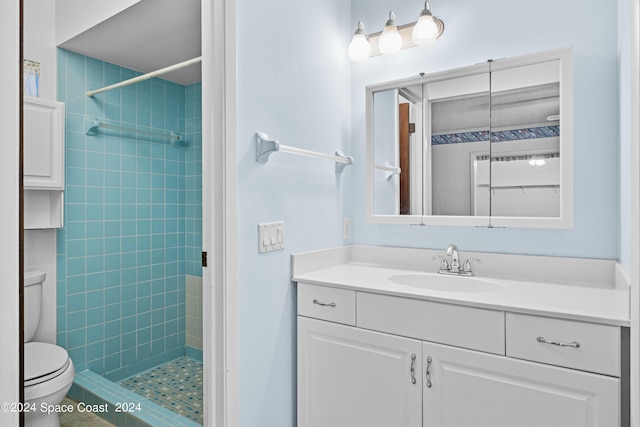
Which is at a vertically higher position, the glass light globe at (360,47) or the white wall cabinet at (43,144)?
the glass light globe at (360,47)

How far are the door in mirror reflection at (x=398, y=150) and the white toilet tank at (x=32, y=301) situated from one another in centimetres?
191

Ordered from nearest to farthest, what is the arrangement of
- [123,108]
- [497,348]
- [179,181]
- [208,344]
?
[497,348] → [208,344] → [123,108] → [179,181]

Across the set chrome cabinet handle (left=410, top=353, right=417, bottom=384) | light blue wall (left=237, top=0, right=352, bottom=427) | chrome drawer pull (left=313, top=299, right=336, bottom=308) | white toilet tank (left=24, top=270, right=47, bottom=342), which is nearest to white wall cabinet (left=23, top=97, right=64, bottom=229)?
white toilet tank (left=24, top=270, right=47, bottom=342)

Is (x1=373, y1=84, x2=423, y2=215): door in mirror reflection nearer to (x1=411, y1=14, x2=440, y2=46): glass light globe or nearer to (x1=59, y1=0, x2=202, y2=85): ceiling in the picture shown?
(x1=411, y1=14, x2=440, y2=46): glass light globe

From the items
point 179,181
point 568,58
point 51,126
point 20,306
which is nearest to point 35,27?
point 51,126

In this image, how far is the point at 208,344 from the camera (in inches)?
53.9

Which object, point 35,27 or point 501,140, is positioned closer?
point 501,140

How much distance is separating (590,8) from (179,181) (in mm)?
2608

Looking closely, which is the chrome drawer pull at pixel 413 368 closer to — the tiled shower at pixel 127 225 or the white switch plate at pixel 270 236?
the white switch plate at pixel 270 236

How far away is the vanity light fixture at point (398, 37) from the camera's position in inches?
67.3

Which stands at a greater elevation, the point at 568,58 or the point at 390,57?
the point at 390,57

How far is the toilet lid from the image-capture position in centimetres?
164

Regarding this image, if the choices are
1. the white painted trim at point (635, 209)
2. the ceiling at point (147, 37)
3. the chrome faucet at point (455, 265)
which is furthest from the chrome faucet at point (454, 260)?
the ceiling at point (147, 37)

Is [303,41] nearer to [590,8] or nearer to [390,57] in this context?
[390,57]
